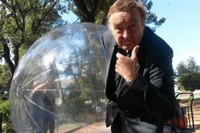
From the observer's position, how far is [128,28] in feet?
6.28

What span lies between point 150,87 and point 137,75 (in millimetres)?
86

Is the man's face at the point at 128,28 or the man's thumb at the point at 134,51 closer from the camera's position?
the man's thumb at the point at 134,51

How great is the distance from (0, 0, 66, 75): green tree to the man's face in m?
16.3

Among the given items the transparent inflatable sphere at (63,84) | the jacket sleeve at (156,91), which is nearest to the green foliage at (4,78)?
the transparent inflatable sphere at (63,84)

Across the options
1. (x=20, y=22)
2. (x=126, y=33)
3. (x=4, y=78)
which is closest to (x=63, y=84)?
(x=126, y=33)

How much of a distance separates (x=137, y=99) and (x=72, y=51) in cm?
337

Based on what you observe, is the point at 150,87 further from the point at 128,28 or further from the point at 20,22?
the point at 20,22

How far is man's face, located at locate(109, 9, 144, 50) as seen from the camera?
191cm

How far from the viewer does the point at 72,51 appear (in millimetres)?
5035

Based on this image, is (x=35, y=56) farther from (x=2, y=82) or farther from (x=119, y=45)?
(x=2, y=82)

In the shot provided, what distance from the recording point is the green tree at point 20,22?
1855 cm

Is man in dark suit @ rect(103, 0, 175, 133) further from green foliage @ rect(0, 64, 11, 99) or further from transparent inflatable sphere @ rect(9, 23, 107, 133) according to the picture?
green foliage @ rect(0, 64, 11, 99)

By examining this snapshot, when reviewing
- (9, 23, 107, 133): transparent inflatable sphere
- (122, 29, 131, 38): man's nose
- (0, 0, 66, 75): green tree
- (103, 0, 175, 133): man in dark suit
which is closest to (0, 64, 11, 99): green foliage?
(0, 0, 66, 75): green tree

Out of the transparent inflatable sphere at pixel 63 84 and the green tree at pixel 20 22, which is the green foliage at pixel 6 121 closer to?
the green tree at pixel 20 22
